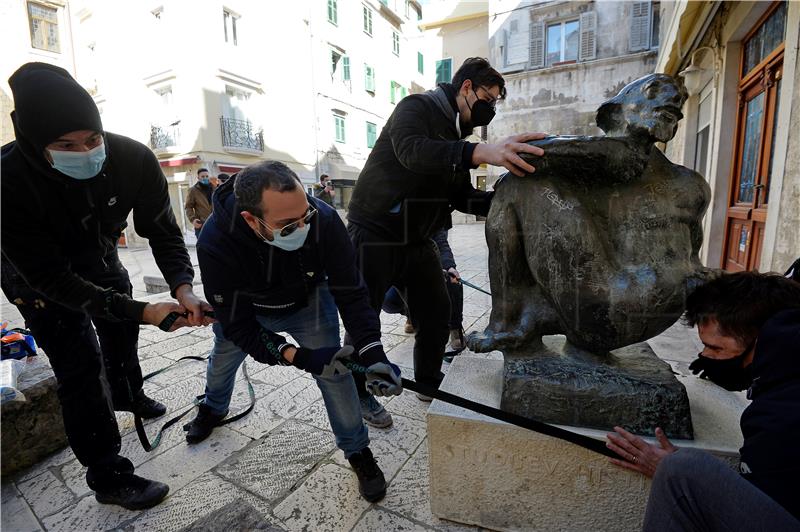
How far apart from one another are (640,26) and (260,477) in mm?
12971

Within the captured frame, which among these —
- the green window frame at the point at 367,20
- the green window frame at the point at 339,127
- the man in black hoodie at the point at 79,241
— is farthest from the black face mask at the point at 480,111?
the green window frame at the point at 367,20

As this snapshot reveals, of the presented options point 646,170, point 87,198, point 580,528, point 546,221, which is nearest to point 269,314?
point 87,198

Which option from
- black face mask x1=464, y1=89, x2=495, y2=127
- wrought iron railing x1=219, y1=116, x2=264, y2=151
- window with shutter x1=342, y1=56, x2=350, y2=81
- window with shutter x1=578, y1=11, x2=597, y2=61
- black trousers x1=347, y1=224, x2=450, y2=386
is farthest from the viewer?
window with shutter x1=342, y1=56, x2=350, y2=81

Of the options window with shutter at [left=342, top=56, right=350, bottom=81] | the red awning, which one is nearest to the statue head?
the red awning

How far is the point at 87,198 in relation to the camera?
1.73 meters

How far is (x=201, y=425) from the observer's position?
2273 mm

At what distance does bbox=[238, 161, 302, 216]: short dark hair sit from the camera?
5.02 ft

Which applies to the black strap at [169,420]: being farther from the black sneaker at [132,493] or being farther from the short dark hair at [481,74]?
the short dark hair at [481,74]

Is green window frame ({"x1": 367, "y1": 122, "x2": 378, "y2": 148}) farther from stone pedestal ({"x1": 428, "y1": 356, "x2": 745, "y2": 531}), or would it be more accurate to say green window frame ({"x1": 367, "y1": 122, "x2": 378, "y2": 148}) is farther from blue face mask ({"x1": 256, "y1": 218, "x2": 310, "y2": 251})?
stone pedestal ({"x1": 428, "y1": 356, "x2": 745, "y2": 531})

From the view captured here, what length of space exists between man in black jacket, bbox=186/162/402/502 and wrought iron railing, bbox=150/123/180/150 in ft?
43.7

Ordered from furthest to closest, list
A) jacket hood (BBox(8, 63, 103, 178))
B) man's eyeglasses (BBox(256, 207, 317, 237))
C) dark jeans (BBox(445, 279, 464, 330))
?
dark jeans (BBox(445, 279, 464, 330)), man's eyeglasses (BBox(256, 207, 317, 237)), jacket hood (BBox(8, 63, 103, 178))

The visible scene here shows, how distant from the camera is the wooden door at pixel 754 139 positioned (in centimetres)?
371

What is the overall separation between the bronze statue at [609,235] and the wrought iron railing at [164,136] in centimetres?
1408

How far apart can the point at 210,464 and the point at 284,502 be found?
52 centimetres
